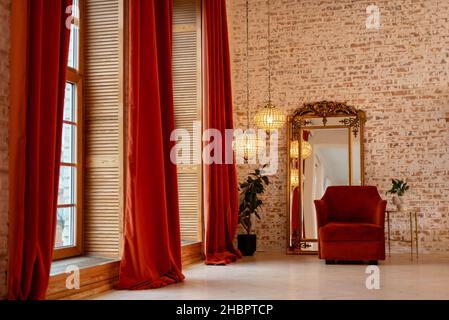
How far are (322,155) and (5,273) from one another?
5579 mm

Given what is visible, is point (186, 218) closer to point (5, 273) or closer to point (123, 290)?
point (123, 290)

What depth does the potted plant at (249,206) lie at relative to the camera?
25.6 ft

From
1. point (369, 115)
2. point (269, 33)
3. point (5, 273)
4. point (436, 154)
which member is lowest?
point (5, 273)

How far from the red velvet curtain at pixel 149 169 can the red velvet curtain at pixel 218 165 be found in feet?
5.00

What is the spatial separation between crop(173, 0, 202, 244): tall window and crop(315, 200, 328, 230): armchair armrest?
1.51m

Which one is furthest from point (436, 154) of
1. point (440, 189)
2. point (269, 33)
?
point (269, 33)

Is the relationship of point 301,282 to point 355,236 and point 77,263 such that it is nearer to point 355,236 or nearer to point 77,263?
point 355,236

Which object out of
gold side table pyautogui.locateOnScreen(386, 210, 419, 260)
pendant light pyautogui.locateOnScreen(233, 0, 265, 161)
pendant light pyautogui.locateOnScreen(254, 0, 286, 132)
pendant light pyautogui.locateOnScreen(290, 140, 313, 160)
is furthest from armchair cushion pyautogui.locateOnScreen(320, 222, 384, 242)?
pendant light pyautogui.locateOnScreen(233, 0, 265, 161)

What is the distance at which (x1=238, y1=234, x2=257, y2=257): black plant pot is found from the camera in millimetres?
7801

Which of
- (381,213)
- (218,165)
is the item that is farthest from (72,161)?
(381,213)

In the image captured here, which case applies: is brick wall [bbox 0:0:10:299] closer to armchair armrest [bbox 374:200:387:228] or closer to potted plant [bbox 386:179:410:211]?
armchair armrest [bbox 374:200:387:228]

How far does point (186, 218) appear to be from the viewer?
7355 millimetres

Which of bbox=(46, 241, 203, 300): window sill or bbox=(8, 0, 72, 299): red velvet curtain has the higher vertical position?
bbox=(8, 0, 72, 299): red velvet curtain

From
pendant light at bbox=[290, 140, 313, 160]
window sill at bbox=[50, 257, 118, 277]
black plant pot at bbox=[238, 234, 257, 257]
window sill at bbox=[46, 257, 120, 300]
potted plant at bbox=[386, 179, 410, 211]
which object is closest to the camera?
window sill at bbox=[46, 257, 120, 300]
